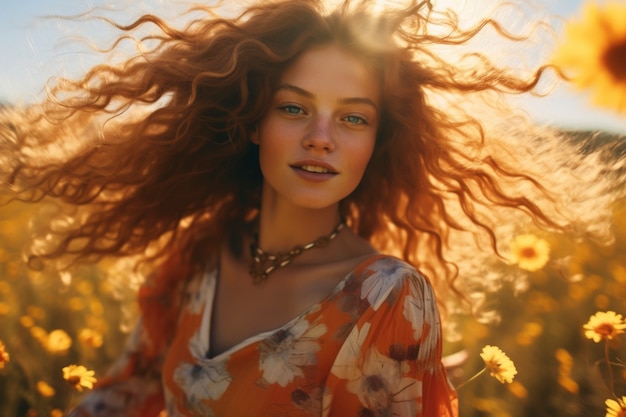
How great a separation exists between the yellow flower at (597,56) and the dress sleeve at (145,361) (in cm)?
133

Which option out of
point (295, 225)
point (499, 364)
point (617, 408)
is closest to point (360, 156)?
point (295, 225)

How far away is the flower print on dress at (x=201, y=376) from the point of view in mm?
1879

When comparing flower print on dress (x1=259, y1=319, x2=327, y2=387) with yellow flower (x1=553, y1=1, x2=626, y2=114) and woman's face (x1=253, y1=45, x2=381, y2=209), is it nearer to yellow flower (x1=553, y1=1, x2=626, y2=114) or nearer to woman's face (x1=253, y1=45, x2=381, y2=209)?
woman's face (x1=253, y1=45, x2=381, y2=209)

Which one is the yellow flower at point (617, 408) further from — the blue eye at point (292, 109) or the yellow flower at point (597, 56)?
the blue eye at point (292, 109)

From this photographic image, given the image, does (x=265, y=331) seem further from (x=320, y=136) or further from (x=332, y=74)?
(x=332, y=74)

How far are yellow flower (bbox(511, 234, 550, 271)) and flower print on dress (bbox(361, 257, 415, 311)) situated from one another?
0.56 m

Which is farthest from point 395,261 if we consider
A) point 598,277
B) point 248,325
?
point 598,277

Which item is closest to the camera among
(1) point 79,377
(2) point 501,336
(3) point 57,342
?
(1) point 79,377

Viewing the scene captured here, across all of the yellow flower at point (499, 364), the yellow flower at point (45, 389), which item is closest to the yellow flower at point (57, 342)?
the yellow flower at point (45, 389)

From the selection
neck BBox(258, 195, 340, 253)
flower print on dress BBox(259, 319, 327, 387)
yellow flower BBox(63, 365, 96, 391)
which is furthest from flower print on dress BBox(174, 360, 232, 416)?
neck BBox(258, 195, 340, 253)

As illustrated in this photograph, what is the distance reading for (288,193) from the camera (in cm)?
186

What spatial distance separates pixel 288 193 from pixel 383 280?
1.08 ft

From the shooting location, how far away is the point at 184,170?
89.5 inches

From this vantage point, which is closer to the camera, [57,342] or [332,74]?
[332,74]
